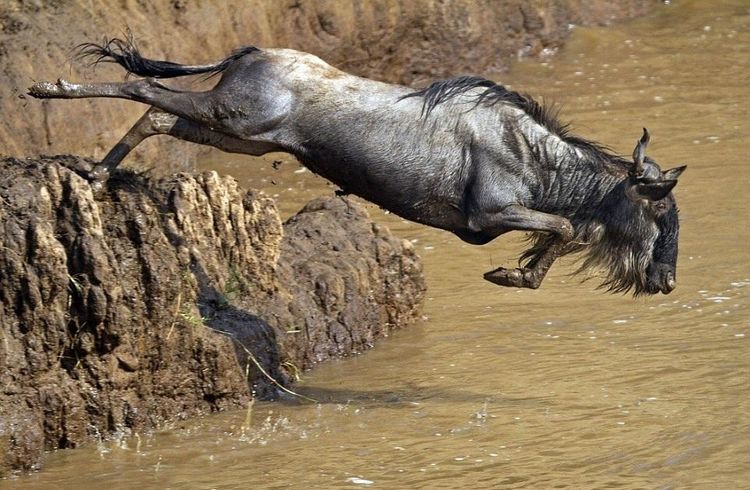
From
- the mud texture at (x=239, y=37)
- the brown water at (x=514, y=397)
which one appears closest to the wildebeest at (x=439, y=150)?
the brown water at (x=514, y=397)

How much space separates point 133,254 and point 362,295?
2.20 meters

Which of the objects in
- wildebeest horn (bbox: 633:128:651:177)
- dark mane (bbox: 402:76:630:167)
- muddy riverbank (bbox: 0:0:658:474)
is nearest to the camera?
muddy riverbank (bbox: 0:0:658:474)

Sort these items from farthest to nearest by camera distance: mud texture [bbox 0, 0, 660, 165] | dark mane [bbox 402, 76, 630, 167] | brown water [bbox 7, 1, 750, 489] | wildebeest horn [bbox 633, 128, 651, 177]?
mud texture [bbox 0, 0, 660, 165], dark mane [bbox 402, 76, 630, 167], wildebeest horn [bbox 633, 128, 651, 177], brown water [bbox 7, 1, 750, 489]

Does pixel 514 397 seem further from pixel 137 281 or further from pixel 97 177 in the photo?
pixel 97 177

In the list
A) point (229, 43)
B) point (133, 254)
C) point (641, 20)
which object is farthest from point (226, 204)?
point (641, 20)

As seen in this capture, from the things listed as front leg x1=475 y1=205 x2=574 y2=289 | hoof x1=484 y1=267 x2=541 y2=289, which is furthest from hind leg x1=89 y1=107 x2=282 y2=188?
hoof x1=484 y1=267 x2=541 y2=289

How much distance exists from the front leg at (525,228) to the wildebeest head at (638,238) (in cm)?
38

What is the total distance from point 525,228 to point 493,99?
0.83 metres

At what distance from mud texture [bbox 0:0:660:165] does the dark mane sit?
3.86m

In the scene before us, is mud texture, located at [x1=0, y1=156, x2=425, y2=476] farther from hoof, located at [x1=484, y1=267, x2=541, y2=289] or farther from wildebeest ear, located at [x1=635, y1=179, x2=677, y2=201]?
wildebeest ear, located at [x1=635, y1=179, x2=677, y2=201]

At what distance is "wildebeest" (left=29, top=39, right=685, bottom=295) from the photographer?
25.9ft

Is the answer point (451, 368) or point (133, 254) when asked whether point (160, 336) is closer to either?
point (133, 254)

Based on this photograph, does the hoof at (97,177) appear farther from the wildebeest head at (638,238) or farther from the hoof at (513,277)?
the wildebeest head at (638,238)

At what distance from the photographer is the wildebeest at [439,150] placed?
789 cm
